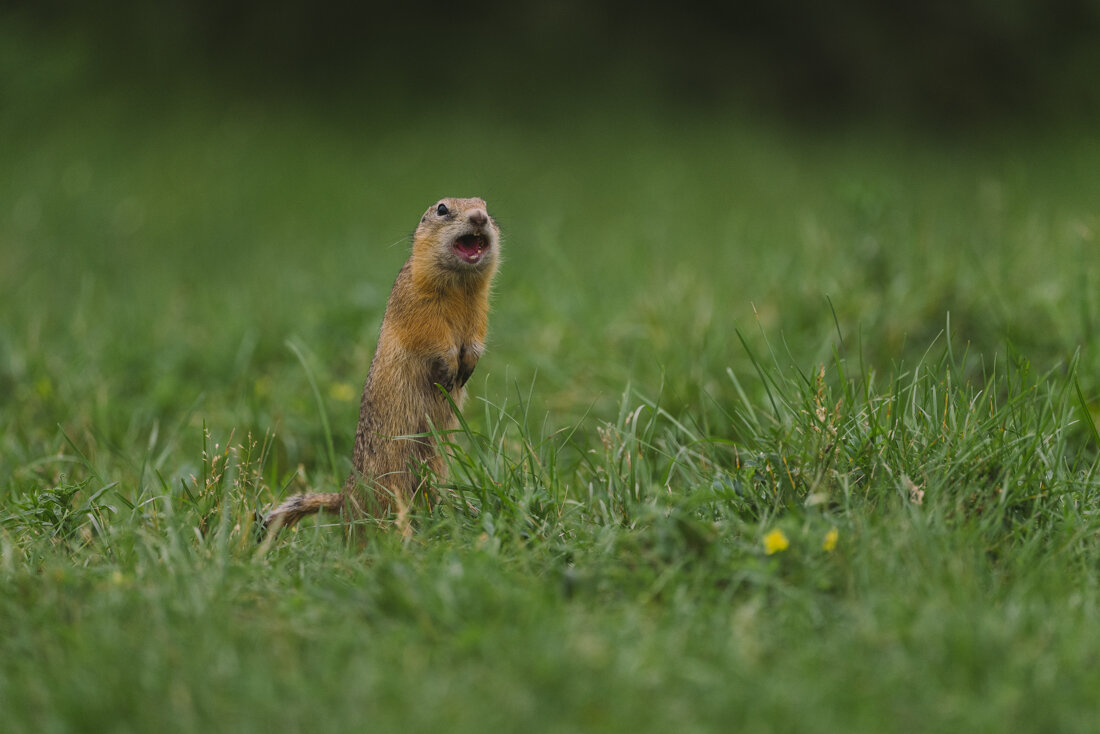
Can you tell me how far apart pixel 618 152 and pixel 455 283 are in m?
8.67

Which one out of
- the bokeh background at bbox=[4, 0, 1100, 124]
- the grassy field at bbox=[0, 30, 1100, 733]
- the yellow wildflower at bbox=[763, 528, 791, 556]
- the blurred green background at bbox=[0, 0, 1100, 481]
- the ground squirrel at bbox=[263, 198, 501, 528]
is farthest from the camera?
the bokeh background at bbox=[4, 0, 1100, 124]

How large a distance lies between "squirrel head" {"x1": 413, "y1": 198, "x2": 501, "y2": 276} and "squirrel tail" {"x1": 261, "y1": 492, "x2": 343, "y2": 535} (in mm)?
676

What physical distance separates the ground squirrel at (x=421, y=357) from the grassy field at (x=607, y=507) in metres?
0.12

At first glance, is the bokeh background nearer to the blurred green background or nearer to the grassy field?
the blurred green background

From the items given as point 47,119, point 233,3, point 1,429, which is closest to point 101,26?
point 233,3

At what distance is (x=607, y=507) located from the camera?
9.42 ft

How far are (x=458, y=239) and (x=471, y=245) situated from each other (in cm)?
4

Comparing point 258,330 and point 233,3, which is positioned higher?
point 233,3

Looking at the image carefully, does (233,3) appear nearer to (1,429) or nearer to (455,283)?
(1,429)

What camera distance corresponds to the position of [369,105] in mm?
12094

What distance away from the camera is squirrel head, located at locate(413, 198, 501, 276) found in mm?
3023

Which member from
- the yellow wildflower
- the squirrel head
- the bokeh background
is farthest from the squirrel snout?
the bokeh background

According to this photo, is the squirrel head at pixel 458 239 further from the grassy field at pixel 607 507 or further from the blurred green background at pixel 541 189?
the blurred green background at pixel 541 189

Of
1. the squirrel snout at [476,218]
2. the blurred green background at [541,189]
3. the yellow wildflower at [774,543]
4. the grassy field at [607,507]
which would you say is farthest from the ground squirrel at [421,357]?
the yellow wildflower at [774,543]
